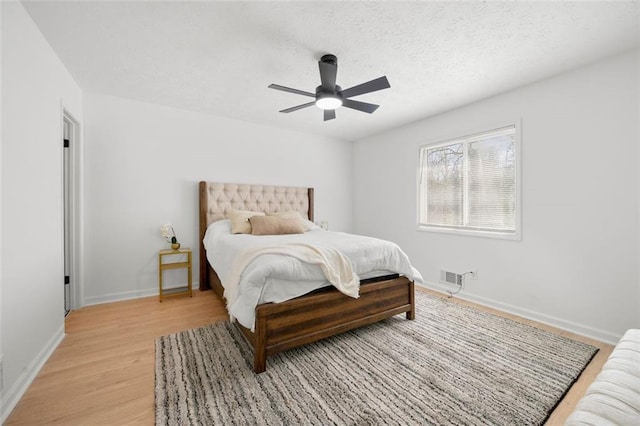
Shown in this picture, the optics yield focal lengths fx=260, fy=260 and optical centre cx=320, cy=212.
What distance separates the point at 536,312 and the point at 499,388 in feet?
5.00

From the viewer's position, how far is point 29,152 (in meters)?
1.76

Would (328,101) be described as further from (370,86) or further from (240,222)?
(240,222)

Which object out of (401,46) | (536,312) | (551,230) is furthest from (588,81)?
(536,312)

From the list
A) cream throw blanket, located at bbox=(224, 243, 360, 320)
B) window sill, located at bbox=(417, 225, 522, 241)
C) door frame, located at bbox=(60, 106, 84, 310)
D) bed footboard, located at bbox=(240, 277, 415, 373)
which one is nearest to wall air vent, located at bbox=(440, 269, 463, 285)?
window sill, located at bbox=(417, 225, 522, 241)

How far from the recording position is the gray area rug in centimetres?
146

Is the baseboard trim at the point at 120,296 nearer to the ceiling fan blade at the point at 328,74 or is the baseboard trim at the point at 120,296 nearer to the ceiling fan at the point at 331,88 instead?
the ceiling fan at the point at 331,88

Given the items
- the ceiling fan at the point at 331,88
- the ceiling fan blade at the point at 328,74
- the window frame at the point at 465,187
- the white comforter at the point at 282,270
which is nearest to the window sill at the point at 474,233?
the window frame at the point at 465,187

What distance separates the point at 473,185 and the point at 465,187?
0.11 meters

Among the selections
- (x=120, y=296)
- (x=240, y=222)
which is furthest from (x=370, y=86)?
(x=120, y=296)

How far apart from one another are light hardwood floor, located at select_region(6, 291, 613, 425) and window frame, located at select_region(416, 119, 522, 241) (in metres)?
0.91

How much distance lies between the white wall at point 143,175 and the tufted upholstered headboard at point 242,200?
0.16 meters

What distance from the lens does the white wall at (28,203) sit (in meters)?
1.53

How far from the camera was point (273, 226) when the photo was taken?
3.24 m

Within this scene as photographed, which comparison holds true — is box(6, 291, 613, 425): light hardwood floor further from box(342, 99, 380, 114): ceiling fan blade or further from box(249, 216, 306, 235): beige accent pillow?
box(342, 99, 380, 114): ceiling fan blade
